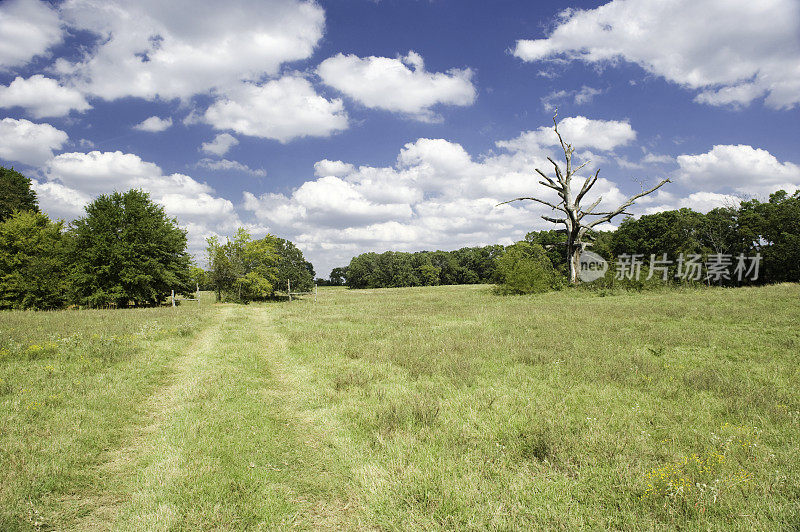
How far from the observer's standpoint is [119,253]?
29.0 m

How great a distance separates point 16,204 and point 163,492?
5279cm

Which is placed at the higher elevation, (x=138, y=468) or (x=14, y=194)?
(x=14, y=194)

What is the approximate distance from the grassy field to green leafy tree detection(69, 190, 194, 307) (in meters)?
22.0

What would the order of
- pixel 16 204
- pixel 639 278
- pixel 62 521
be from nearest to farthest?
pixel 62 521 → pixel 639 278 → pixel 16 204

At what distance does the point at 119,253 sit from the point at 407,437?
34052 mm

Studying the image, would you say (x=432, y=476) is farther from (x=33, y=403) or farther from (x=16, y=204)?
(x=16, y=204)

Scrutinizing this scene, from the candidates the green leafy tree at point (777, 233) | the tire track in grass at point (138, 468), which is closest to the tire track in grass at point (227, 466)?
the tire track in grass at point (138, 468)

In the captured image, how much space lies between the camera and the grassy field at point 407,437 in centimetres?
374

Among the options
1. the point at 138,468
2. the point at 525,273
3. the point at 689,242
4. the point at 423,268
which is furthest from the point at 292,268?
the point at 689,242

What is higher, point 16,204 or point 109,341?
point 16,204

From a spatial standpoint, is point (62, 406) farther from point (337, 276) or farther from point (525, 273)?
point (337, 276)

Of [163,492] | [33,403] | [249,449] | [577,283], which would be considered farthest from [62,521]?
[577,283]

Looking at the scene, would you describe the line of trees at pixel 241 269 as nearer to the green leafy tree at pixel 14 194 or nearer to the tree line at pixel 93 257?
the tree line at pixel 93 257

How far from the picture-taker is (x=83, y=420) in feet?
20.0
